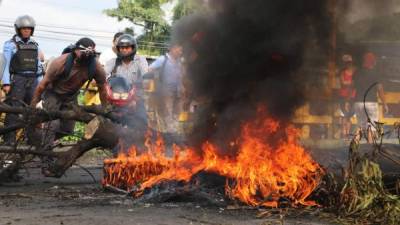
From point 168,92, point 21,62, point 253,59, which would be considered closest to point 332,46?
point 253,59

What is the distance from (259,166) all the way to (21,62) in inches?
221

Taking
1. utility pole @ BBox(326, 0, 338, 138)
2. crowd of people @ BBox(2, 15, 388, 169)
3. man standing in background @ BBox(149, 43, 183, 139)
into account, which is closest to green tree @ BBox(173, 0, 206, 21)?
crowd of people @ BBox(2, 15, 388, 169)

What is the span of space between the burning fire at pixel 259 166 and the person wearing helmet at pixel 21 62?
3.95 metres

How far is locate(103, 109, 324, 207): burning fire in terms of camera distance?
621 cm

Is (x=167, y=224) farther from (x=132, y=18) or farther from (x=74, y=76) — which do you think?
(x=132, y=18)

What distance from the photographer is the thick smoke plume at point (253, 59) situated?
6895 millimetres

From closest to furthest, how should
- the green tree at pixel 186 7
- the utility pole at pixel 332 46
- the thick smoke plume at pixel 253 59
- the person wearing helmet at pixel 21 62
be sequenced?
the thick smoke plume at pixel 253 59 < the utility pole at pixel 332 46 < the green tree at pixel 186 7 < the person wearing helmet at pixel 21 62

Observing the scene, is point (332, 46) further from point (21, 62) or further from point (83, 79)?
point (21, 62)

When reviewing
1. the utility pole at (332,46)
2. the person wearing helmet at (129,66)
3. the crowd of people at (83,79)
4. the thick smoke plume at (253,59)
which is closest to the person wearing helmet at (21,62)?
the crowd of people at (83,79)

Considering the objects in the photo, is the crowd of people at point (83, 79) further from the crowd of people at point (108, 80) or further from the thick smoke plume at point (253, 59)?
the thick smoke plume at point (253, 59)

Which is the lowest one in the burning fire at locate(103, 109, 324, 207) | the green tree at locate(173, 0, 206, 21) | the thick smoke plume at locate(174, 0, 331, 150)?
the burning fire at locate(103, 109, 324, 207)

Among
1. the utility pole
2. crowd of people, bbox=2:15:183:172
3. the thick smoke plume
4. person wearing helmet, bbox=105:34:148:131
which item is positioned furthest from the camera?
person wearing helmet, bbox=105:34:148:131

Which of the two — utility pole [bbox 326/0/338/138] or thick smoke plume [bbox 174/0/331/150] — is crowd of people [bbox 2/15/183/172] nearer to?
thick smoke plume [bbox 174/0/331/150]

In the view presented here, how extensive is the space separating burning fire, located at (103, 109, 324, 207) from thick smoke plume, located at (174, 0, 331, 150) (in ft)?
0.62
